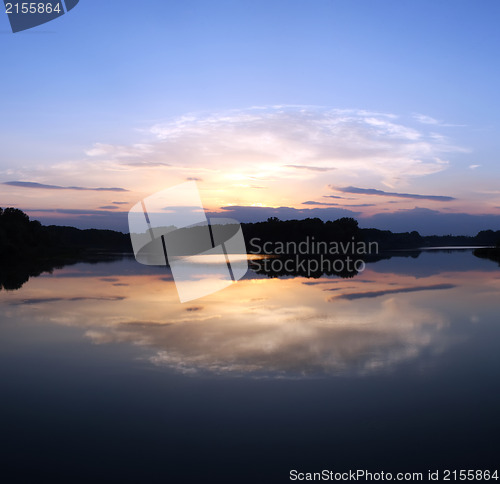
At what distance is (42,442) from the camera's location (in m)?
5.54

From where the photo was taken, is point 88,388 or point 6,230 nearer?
point 88,388

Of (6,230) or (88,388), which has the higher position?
(6,230)

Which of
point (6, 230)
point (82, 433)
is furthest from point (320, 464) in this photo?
point (6, 230)

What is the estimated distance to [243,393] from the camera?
7.08 metres

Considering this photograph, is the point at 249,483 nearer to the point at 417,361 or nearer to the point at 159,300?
the point at 417,361

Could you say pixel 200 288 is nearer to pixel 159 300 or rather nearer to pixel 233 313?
pixel 159 300

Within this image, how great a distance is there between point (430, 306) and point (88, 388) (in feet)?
40.7

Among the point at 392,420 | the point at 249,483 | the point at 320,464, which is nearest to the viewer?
the point at 249,483

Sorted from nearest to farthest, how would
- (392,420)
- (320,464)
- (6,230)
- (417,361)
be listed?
(320,464) < (392,420) < (417,361) < (6,230)

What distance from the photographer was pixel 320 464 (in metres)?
5.05

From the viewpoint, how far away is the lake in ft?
16.8

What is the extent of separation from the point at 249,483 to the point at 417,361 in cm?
543

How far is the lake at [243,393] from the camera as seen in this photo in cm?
513

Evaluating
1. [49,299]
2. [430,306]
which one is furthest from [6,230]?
[430,306]
